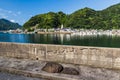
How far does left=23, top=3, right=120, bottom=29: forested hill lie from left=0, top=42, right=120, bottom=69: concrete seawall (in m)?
139

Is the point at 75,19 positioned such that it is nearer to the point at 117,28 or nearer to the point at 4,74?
the point at 117,28

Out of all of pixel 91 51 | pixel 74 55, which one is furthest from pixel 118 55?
pixel 74 55

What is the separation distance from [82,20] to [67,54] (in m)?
141

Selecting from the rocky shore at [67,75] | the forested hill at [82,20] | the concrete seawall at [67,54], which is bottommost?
the rocky shore at [67,75]

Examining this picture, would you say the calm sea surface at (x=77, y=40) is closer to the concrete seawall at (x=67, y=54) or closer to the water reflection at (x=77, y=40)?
the water reflection at (x=77, y=40)

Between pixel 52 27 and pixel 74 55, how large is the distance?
6197 inches

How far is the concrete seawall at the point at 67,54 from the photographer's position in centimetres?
774

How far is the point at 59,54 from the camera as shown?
8.80 metres

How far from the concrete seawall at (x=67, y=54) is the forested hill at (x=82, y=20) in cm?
13932

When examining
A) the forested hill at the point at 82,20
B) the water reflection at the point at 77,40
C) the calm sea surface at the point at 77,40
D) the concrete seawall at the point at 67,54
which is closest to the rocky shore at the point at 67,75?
the concrete seawall at the point at 67,54

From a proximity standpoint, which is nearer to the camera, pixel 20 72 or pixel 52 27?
pixel 20 72

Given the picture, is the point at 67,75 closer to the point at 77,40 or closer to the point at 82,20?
the point at 77,40

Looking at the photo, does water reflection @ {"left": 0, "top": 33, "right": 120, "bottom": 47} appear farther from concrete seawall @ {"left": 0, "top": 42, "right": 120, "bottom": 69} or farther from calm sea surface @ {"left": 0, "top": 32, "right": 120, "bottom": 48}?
concrete seawall @ {"left": 0, "top": 42, "right": 120, "bottom": 69}

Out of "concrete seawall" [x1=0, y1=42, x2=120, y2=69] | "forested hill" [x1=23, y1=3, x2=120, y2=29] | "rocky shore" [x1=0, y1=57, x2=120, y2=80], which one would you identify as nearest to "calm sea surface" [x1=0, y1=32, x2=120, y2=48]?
"concrete seawall" [x1=0, y1=42, x2=120, y2=69]
